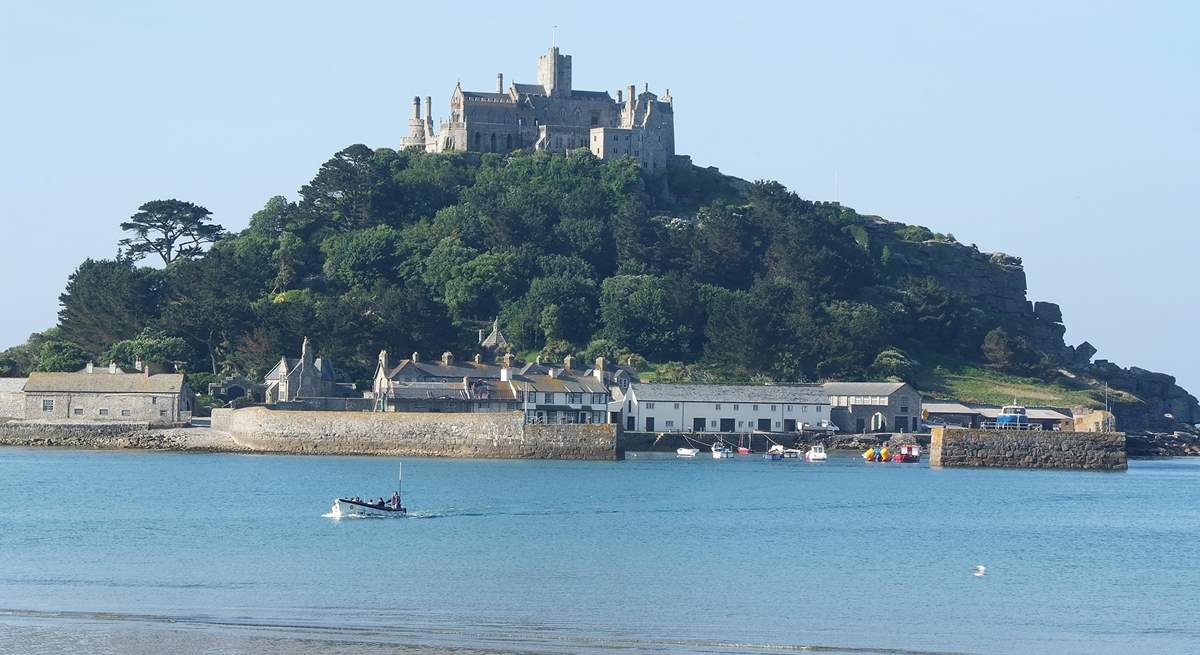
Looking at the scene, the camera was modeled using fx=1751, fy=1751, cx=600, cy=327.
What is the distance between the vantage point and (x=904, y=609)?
29578 millimetres

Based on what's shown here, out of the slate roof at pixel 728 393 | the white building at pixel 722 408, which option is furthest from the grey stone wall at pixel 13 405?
the slate roof at pixel 728 393

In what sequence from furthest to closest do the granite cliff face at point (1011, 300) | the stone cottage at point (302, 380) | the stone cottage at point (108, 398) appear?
the granite cliff face at point (1011, 300)
the stone cottage at point (302, 380)
the stone cottage at point (108, 398)

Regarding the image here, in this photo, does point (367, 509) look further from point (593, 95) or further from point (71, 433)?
point (593, 95)

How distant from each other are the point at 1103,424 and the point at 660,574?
4962 centimetres

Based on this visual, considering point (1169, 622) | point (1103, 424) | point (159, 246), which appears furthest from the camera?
point (159, 246)

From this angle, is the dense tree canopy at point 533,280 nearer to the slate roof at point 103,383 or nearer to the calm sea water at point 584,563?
the slate roof at point 103,383

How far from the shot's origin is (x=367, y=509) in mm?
44938

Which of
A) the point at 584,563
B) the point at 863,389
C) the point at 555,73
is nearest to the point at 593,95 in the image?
the point at 555,73

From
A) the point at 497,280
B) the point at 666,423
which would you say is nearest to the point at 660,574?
the point at 666,423

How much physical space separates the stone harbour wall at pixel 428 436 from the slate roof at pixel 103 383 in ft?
39.7

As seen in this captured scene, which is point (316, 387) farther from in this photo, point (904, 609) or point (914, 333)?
point (904, 609)

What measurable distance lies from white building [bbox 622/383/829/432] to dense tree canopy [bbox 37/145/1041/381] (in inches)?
433

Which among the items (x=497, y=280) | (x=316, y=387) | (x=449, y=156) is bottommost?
(x=316, y=387)

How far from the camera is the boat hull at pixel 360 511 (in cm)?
4409
